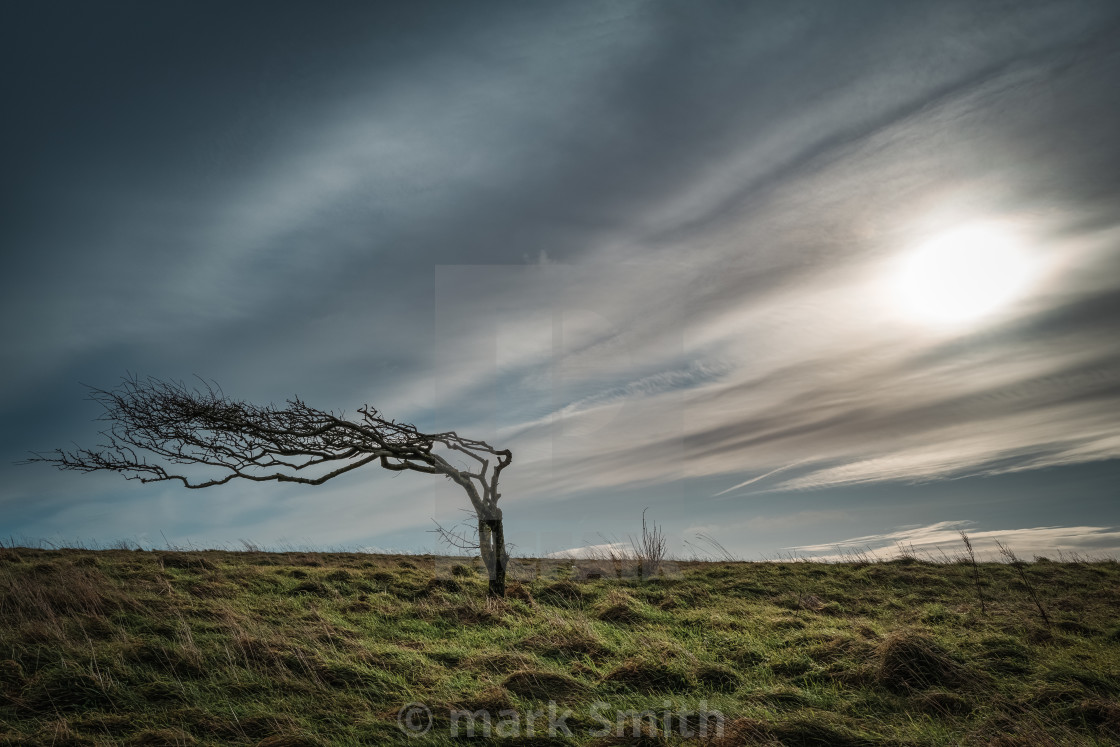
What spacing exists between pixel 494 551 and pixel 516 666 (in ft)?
18.8

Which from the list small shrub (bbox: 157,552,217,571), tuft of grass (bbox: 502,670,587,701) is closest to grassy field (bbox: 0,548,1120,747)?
tuft of grass (bbox: 502,670,587,701)

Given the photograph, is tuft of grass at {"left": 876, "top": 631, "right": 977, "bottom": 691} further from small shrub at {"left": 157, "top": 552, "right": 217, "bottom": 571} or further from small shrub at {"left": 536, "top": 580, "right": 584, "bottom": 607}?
small shrub at {"left": 157, "top": 552, "right": 217, "bottom": 571}

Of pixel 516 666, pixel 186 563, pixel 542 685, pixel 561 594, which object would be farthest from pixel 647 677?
pixel 186 563

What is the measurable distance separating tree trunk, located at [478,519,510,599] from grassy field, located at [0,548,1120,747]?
44cm

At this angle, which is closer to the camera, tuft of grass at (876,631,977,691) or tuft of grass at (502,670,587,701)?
tuft of grass at (502,670,587,701)

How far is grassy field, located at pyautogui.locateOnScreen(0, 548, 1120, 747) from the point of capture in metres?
6.71

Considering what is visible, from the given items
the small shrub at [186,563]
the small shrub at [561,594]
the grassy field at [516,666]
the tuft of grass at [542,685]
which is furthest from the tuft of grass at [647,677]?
the small shrub at [186,563]

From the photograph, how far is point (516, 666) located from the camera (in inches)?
349

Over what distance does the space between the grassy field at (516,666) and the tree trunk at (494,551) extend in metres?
0.44

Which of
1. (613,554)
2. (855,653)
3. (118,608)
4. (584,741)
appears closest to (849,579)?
(613,554)

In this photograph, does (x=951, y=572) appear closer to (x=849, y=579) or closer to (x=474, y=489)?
(x=849, y=579)

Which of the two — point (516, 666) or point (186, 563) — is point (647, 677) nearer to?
point (516, 666)

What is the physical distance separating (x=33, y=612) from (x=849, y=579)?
19.2 metres

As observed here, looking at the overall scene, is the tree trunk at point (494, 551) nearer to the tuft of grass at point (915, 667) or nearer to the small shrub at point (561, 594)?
the small shrub at point (561, 594)
